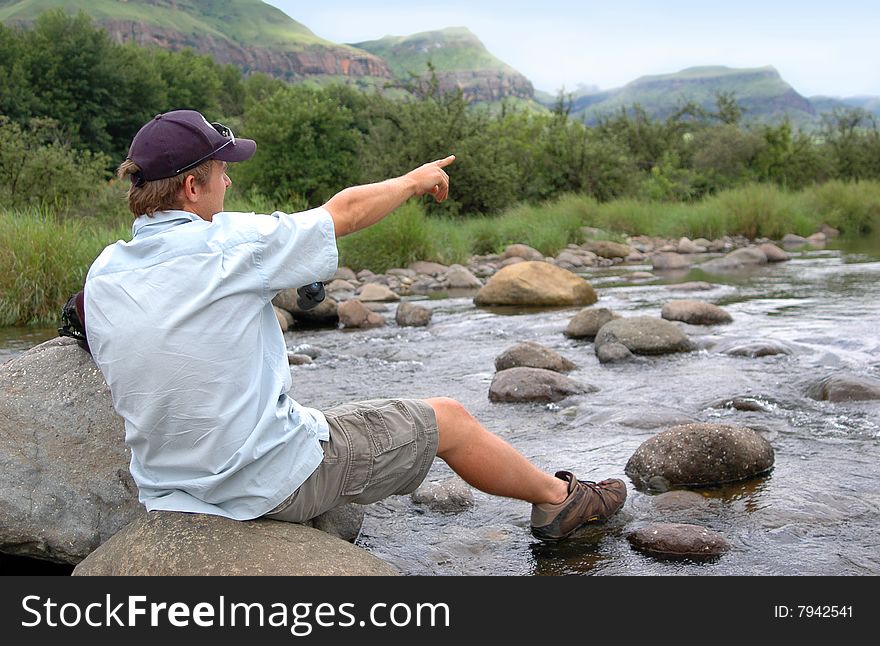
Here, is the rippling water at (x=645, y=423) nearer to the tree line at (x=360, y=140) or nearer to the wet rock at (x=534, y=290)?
the wet rock at (x=534, y=290)

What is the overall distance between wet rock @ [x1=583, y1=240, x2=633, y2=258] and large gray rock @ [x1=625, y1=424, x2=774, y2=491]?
1516 cm

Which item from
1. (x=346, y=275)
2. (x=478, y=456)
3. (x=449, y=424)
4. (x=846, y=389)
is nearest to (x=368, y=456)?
(x=449, y=424)

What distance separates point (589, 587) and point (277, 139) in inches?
845

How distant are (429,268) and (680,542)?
1216 centimetres

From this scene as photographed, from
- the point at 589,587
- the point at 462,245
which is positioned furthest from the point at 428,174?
the point at 462,245

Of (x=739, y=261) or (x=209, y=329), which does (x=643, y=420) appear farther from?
(x=739, y=261)

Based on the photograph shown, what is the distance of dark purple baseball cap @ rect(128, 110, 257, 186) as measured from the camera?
278 cm

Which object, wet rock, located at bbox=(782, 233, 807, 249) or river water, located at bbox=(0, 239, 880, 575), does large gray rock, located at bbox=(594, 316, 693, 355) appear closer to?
river water, located at bbox=(0, 239, 880, 575)

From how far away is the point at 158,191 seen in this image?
2.84 metres

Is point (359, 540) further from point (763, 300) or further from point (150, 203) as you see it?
point (763, 300)

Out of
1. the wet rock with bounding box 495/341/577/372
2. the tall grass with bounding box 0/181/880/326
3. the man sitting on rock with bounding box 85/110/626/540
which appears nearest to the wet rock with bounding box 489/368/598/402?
the wet rock with bounding box 495/341/577/372

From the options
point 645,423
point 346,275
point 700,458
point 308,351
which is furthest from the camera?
point 346,275

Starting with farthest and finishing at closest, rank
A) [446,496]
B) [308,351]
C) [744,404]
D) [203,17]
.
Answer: [203,17], [308,351], [744,404], [446,496]

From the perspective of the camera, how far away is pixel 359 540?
4.07m
